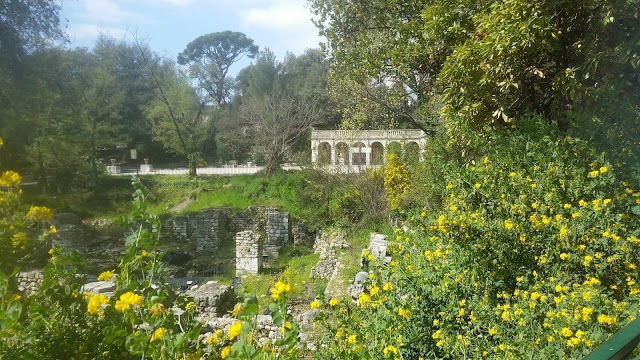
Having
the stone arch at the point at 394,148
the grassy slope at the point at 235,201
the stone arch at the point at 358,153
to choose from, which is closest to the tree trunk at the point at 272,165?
the grassy slope at the point at 235,201

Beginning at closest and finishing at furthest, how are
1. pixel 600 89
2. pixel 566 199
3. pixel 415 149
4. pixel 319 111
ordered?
pixel 566 199, pixel 600 89, pixel 415 149, pixel 319 111

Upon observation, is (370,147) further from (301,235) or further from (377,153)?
(301,235)

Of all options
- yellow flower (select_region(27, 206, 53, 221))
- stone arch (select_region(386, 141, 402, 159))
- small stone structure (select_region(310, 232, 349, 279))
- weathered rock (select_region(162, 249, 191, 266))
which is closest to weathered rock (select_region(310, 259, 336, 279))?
small stone structure (select_region(310, 232, 349, 279))

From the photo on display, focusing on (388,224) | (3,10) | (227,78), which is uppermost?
(227,78)

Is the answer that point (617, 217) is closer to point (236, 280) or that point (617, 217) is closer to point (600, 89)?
point (600, 89)

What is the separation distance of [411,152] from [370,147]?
7.11 ft

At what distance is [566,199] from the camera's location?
4.23 metres

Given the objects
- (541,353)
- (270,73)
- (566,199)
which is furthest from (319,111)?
(541,353)

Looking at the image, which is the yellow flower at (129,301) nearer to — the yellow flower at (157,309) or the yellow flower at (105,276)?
the yellow flower at (157,309)

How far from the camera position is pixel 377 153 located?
1614 cm

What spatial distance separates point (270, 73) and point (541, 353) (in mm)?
28604

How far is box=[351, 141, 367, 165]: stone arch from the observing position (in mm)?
16620

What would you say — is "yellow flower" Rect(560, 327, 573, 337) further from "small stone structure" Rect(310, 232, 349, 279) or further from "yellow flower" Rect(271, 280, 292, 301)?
"small stone structure" Rect(310, 232, 349, 279)

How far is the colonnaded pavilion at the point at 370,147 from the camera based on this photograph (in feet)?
50.6
